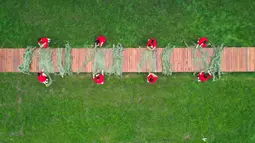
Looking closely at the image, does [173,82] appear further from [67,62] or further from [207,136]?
[67,62]

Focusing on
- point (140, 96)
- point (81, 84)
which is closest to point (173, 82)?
point (140, 96)

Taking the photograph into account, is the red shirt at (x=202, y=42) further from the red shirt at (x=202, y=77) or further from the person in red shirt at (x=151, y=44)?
the person in red shirt at (x=151, y=44)

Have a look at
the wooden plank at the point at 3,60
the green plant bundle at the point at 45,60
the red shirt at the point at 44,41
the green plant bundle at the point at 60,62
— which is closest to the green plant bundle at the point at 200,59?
the green plant bundle at the point at 60,62

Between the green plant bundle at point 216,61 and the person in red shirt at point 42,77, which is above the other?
the green plant bundle at point 216,61

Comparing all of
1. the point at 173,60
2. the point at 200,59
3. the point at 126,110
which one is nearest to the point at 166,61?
the point at 173,60

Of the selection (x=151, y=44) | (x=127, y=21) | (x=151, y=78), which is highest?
(x=127, y=21)

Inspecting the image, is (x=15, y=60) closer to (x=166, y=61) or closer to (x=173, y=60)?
(x=166, y=61)
